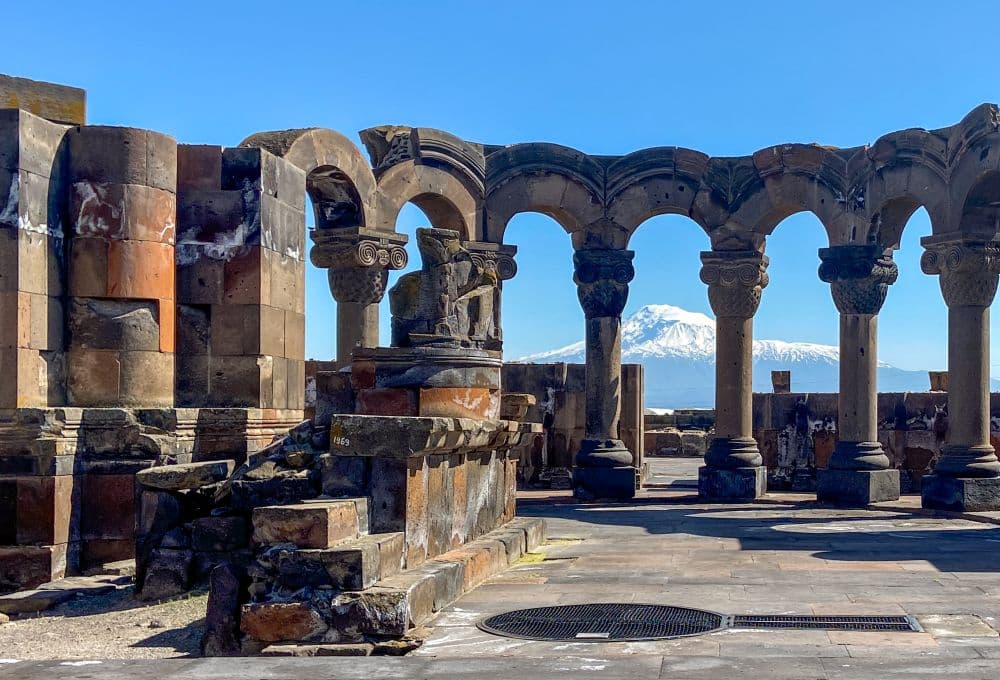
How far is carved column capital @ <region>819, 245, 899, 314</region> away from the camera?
1725 centimetres

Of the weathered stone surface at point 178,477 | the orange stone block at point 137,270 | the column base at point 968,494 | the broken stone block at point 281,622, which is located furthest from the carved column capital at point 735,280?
the broken stone block at point 281,622

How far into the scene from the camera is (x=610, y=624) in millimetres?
7586

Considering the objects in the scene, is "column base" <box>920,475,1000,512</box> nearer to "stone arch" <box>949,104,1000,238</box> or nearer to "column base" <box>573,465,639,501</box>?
"stone arch" <box>949,104,1000,238</box>

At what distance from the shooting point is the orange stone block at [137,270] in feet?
36.0

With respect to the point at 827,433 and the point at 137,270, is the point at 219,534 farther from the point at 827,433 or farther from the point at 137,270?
the point at 827,433

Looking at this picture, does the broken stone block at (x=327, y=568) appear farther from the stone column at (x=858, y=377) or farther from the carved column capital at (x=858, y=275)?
the carved column capital at (x=858, y=275)

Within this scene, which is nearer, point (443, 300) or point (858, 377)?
point (443, 300)

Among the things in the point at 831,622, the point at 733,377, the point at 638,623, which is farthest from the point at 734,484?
the point at 638,623

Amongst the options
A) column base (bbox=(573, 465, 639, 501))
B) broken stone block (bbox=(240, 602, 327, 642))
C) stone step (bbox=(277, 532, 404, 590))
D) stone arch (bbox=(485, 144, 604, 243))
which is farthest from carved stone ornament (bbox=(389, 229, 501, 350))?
column base (bbox=(573, 465, 639, 501))

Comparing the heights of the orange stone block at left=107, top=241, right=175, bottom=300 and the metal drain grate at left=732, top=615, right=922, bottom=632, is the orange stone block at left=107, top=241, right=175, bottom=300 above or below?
above

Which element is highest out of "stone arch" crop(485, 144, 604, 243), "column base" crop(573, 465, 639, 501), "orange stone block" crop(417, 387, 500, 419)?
"stone arch" crop(485, 144, 604, 243)

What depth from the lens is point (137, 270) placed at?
11039 millimetres

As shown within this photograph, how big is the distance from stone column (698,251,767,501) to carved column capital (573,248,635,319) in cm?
116

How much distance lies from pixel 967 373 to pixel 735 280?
3.68 m
